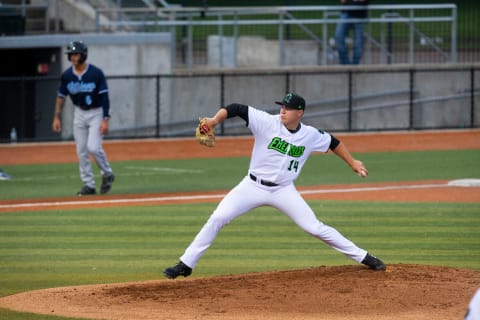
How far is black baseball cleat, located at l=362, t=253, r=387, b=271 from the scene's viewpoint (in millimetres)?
10789

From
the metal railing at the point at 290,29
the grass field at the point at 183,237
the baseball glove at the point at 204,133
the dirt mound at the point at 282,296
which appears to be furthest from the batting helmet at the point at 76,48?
the metal railing at the point at 290,29

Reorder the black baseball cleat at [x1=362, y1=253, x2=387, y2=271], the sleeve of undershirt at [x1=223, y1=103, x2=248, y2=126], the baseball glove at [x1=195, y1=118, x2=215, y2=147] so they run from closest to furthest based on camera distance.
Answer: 1. the baseball glove at [x1=195, y1=118, x2=215, y2=147]
2. the sleeve of undershirt at [x1=223, y1=103, x2=248, y2=126]
3. the black baseball cleat at [x1=362, y1=253, x2=387, y2=271]

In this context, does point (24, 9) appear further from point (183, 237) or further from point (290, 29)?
point (183, 237)

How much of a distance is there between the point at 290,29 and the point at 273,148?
71.5ft

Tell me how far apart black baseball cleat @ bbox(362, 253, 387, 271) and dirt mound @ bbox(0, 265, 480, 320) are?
0.07 meters

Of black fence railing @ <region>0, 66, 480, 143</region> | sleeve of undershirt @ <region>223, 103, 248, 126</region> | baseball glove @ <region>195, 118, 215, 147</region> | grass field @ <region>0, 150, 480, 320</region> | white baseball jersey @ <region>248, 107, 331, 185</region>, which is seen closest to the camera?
baseball glove @ <region>195, 118, 215, 147</region>

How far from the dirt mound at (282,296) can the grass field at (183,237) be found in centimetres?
66

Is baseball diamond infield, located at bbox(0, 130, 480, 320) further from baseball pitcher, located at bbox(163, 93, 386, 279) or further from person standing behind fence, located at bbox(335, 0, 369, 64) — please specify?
person standing behind fence, located at bbox(335, 0, 369, 64)

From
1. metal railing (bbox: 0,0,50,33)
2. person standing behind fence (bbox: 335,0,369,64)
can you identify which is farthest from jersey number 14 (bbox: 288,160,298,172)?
metal railing (bbox: 0,0,50,33)

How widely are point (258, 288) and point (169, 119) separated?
17446mm

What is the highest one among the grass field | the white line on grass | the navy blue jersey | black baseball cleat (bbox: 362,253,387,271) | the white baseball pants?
the navy blue jersey

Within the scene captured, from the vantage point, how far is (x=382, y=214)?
1586 centimetres

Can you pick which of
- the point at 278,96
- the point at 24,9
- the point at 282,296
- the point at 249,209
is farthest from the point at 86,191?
the point at 24,9

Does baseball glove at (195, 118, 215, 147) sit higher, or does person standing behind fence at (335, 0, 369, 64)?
person standing behind fence at (335, 0, 369, 64)
